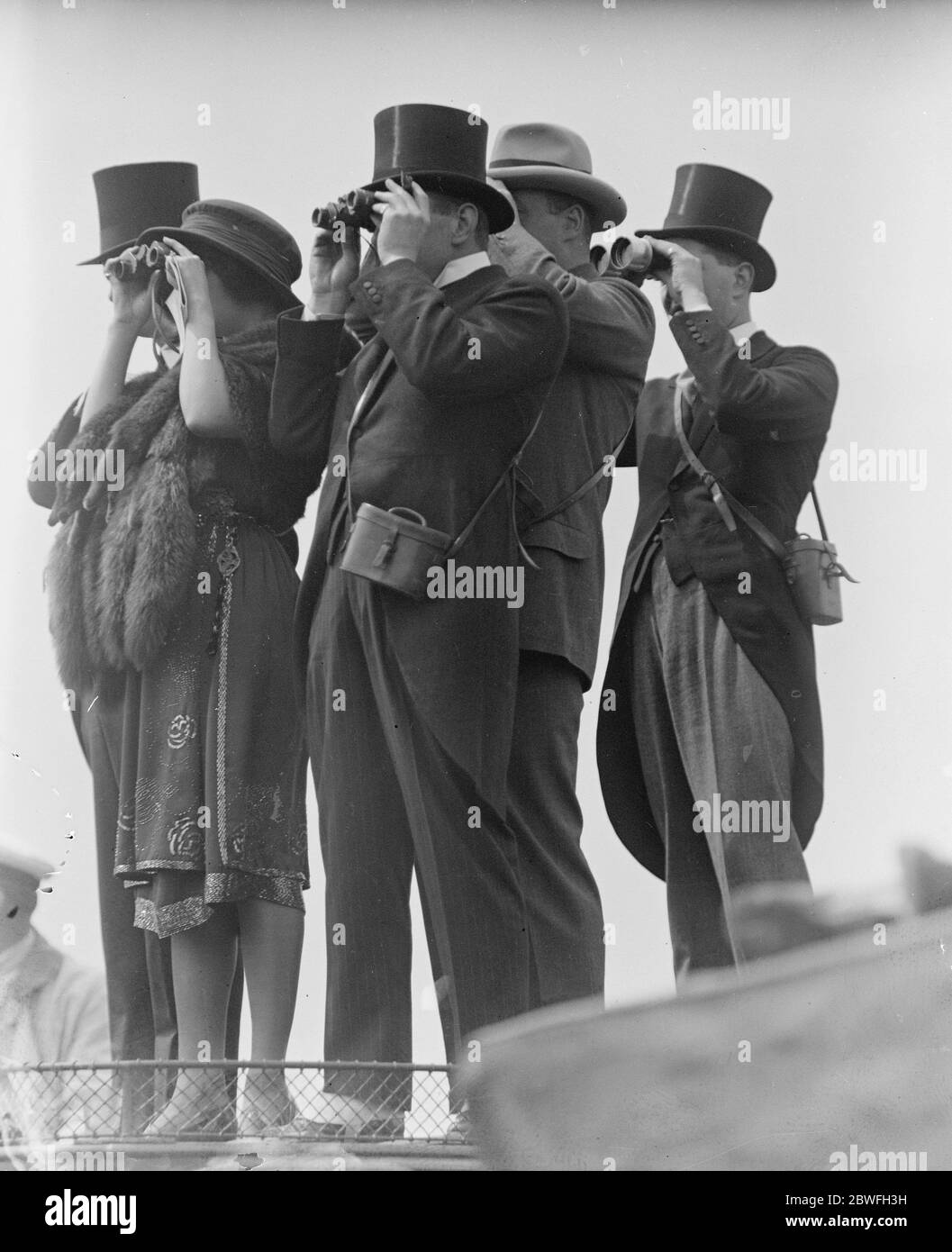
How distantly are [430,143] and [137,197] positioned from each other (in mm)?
821

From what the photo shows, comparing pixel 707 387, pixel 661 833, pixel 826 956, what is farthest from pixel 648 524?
pixel 826 956

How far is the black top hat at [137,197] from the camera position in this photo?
261 inches

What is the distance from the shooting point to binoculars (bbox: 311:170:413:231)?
6336 millimetres

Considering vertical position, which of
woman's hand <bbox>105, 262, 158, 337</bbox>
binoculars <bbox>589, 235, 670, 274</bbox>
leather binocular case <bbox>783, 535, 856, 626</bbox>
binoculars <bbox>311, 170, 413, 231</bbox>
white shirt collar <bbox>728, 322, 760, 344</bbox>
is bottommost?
leather binocular case <bbox>783, 535, 856, 626</bbox>

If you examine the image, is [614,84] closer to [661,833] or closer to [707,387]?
[707,387]

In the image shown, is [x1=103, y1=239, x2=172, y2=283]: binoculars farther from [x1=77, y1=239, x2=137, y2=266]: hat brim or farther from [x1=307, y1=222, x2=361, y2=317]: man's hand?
[x1=307, y1=222, x2=361, y2=317]: man's hand

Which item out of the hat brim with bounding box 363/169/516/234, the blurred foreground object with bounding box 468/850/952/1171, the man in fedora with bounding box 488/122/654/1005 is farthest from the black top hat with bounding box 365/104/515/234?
the blurred foreground object with bounding box 468/850/952/1171

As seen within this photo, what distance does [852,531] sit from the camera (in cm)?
650

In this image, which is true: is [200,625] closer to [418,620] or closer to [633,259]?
[418,620]

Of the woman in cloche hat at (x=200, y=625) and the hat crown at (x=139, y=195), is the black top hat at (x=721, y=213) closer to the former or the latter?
the woman in cloche hat at (x=200, y=625)

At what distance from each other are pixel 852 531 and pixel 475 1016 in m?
1.61

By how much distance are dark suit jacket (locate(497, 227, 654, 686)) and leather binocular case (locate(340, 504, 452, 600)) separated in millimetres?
273

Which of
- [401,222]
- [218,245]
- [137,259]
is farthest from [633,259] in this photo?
[137,259]

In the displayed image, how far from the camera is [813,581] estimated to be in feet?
21.0
